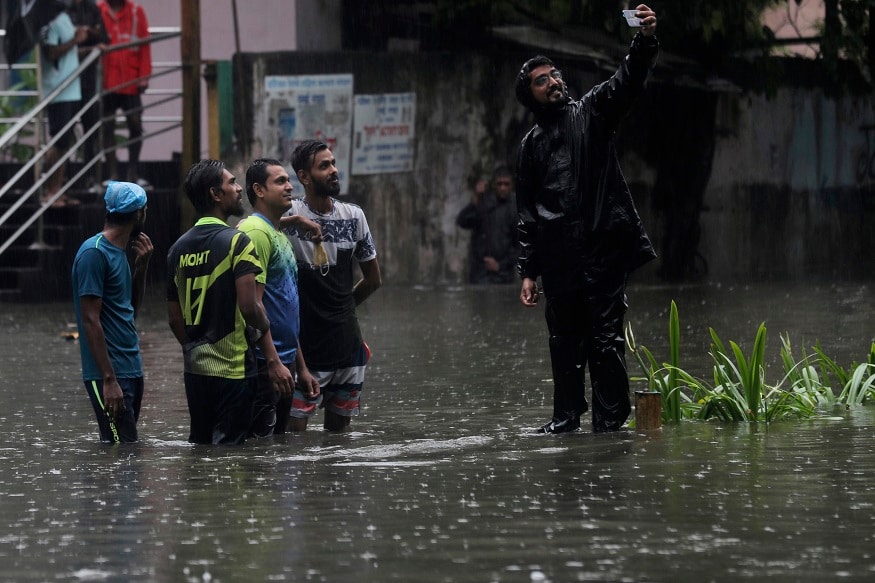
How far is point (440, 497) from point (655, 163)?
58.1 feet

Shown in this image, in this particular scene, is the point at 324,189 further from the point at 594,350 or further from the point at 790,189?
the point at 790,189

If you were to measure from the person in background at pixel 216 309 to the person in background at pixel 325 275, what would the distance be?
53cm

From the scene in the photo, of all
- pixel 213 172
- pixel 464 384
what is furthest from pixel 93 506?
pixel 464 384

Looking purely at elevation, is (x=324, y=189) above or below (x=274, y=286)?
above

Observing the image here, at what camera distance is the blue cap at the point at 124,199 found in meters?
8.30

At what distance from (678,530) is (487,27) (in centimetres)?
1855

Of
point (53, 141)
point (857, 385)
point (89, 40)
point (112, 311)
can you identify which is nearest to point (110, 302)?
point (112, 311)

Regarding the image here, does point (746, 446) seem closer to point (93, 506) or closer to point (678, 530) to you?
point (678, 530)

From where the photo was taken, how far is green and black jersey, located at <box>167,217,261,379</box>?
26.9 ft

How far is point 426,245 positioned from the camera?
23.2 m

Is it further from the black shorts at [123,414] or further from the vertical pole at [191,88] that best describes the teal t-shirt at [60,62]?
the black shorts at [123,414]

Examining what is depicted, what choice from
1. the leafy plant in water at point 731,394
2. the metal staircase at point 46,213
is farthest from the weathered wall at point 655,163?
the leafy plant in water at point 731,394

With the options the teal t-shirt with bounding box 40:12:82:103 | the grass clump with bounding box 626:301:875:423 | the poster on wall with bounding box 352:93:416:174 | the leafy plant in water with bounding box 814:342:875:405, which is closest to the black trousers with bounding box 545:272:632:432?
the grass clump with bounding box 626:301:875:423

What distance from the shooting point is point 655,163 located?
2412cm
